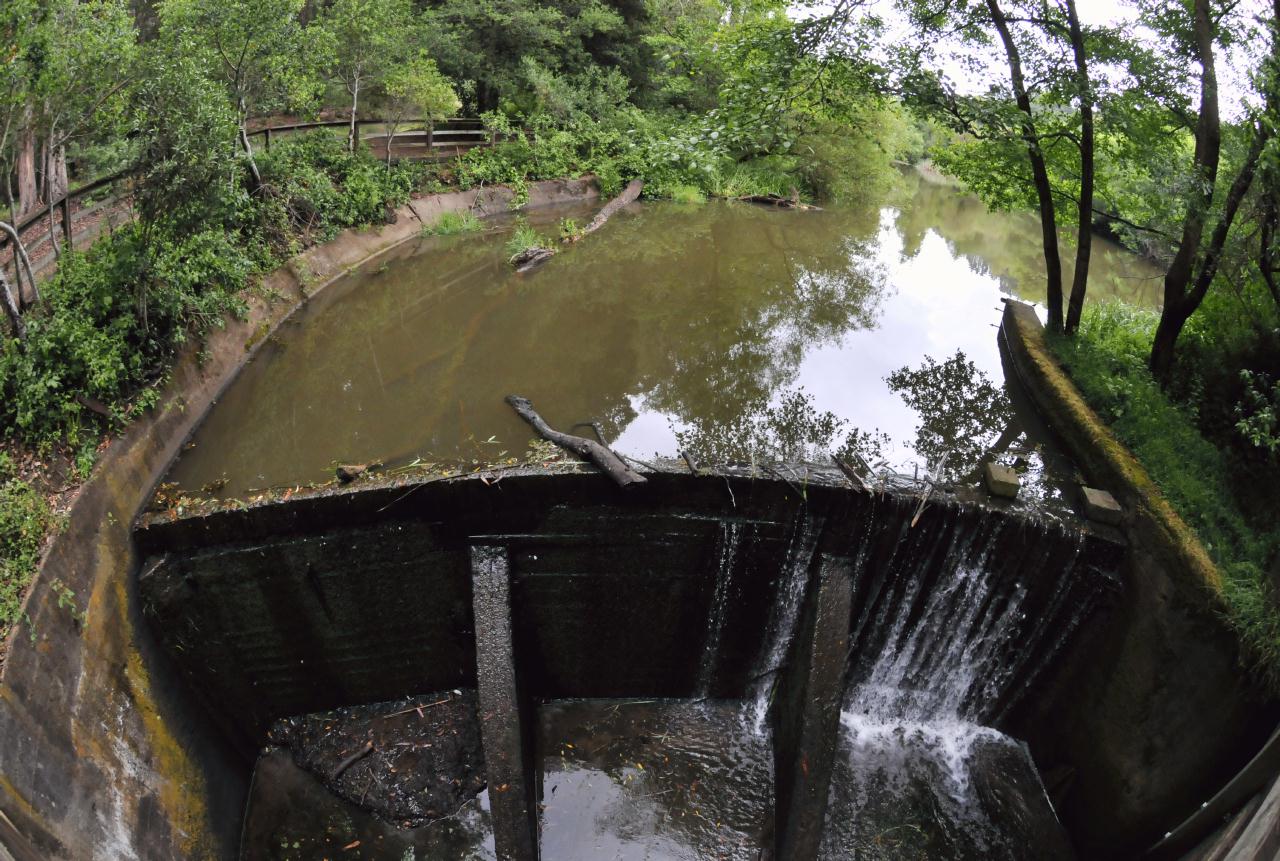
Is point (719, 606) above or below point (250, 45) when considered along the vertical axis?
below

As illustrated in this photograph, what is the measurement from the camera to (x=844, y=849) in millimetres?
5785

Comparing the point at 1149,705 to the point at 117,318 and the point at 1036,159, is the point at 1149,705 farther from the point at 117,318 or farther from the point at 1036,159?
the point at 117,318

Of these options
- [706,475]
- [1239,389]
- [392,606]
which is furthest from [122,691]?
[1239,389]

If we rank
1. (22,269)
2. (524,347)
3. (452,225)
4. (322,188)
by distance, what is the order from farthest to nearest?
(452,225) < (322,188) < (524,347) < (22,269)

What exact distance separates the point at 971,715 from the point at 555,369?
6.31 metres

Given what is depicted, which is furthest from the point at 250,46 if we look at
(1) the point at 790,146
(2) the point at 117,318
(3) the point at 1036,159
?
(3) the point at 1036,159

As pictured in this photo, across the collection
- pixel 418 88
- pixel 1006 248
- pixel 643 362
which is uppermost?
pixel 418 88

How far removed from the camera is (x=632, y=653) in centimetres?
678

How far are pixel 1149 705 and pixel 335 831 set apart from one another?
6.49m

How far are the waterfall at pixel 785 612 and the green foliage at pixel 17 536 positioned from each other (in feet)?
18.3

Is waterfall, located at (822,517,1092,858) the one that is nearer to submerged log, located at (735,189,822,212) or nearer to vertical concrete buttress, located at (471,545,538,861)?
vertical concrete buttress, located at (471,545,538,861)

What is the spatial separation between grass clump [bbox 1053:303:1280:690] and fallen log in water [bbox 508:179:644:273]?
8953mm

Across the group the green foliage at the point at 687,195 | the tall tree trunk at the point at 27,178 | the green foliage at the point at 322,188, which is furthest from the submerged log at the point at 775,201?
the tall tree trunk at the point at 27,178

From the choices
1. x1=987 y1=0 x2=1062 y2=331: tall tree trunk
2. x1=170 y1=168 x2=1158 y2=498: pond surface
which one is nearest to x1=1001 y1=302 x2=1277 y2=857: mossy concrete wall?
x1=170 y1=168 x2=1158 y2=498: pond surface
